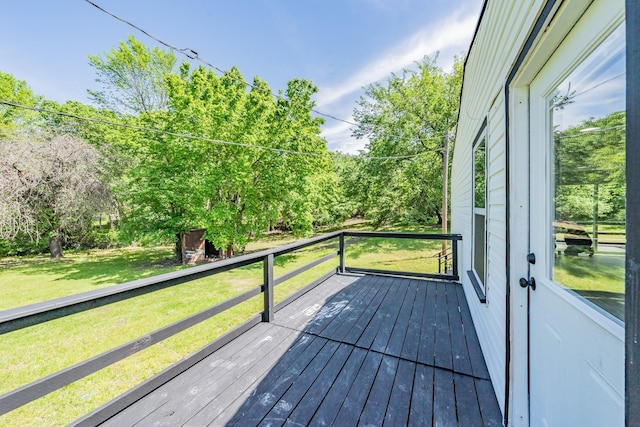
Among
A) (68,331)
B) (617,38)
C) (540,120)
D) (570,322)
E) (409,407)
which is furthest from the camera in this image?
(68,331)

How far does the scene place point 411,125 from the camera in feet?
42.8

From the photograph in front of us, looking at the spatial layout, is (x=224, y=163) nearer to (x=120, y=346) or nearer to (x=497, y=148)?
(x=120, y=346)

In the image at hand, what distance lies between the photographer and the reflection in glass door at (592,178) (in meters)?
0.80

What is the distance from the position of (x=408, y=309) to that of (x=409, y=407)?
5.37ft

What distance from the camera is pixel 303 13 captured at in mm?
6285

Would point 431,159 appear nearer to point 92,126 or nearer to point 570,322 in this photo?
point 570,322

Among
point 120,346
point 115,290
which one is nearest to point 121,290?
point 115,290

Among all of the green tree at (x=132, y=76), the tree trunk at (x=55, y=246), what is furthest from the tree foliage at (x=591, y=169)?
the tree trunk at (x=55, y=246)

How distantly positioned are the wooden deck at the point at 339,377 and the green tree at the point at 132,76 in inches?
564

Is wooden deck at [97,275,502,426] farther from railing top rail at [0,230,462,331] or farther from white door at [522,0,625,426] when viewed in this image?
railing top rail at [0,230,462,331]

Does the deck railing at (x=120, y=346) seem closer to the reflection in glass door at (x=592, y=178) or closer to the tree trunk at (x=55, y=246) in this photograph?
the reflection in glass door at (x=592, y=178)

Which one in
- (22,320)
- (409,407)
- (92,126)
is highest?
(92,126)

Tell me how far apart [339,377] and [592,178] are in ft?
6.26

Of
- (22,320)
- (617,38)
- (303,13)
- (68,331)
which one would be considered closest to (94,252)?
(68,331)
